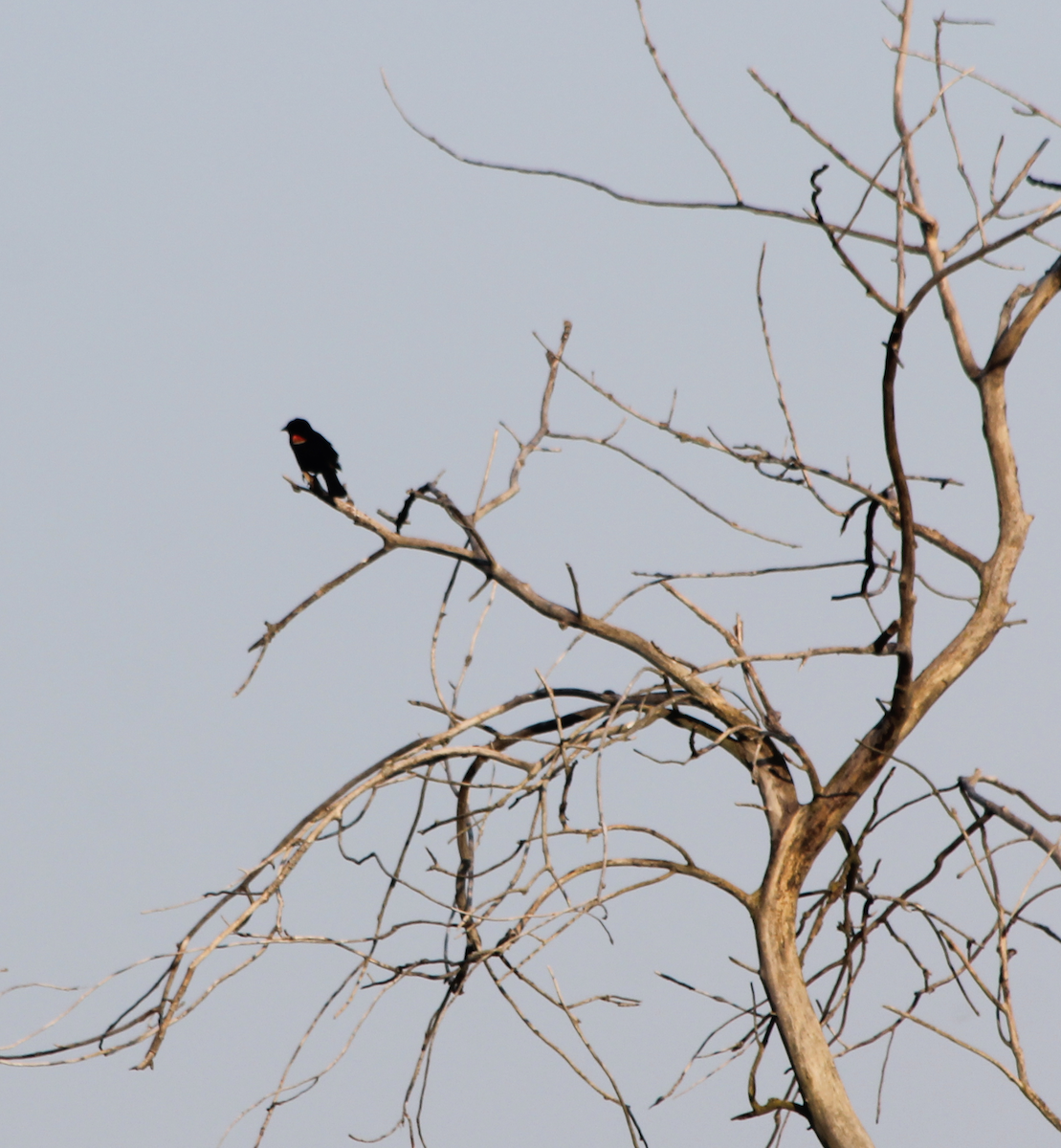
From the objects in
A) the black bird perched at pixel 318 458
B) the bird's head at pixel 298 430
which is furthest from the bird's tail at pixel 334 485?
the bird's head at pixel 298 430

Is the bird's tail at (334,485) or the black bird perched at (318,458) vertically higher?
the black bird perched at (318,458)

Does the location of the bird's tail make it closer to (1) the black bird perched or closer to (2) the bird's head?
(1) the black bird perched

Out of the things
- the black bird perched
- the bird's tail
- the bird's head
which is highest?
the bird's head

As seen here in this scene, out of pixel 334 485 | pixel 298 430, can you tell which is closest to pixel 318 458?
pixel 334 485

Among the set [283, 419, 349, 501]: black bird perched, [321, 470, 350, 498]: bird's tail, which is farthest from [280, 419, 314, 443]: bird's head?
[321, 470, 350, 498]: bird's tail

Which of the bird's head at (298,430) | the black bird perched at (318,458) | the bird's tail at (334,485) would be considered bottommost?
the bird's tail at (334,485)

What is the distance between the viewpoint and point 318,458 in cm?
456

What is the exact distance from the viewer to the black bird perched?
14.1ft

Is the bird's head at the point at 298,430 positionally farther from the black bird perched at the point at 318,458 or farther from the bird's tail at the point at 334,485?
the bird's tail at the point at 334,485

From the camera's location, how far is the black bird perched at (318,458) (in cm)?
429

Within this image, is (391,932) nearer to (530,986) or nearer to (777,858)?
(530,986)

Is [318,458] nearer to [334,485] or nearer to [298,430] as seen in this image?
[334,485]

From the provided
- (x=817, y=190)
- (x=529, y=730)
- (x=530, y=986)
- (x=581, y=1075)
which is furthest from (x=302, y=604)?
(x=817, y=190)

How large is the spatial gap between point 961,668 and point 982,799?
0.32 metres
